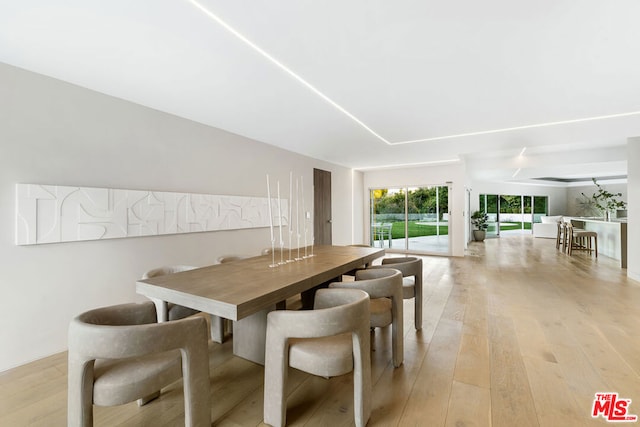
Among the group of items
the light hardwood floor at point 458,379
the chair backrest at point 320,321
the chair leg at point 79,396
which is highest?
the chair backrest at point 320,321

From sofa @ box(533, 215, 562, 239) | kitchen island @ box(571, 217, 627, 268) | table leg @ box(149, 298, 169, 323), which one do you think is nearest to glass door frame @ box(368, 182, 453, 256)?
kitchen island @ box(571, 217, 627, 268)

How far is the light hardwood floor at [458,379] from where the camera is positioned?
1646mm

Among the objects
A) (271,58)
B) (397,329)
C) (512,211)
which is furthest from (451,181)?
(512,211)

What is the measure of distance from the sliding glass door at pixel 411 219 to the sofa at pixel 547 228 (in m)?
6.93

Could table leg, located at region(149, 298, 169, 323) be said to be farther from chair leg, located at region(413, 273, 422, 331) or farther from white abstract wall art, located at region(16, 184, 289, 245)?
chair leg, located at region(413, 273, 422, 331)

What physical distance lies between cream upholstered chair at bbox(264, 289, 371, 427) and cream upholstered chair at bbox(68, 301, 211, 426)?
37 cm

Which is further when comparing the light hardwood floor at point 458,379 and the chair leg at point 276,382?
the light hardwood floor at point 458,379

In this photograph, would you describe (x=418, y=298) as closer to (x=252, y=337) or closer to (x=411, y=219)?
(x=252, y=337)

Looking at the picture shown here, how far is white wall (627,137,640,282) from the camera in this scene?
176 inches

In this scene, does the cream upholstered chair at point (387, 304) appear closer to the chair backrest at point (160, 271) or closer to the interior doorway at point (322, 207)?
the chair backrest at point (160, 271)

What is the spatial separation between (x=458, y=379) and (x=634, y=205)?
5254 millimetres

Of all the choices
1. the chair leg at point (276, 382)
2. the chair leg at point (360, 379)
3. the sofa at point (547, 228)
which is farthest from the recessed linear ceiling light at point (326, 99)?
the sofa at point (547, 228)

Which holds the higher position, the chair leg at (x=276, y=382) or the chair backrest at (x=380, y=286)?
the chair backrest at (x=380, y=286)

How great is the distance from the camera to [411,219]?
790 centimetres
